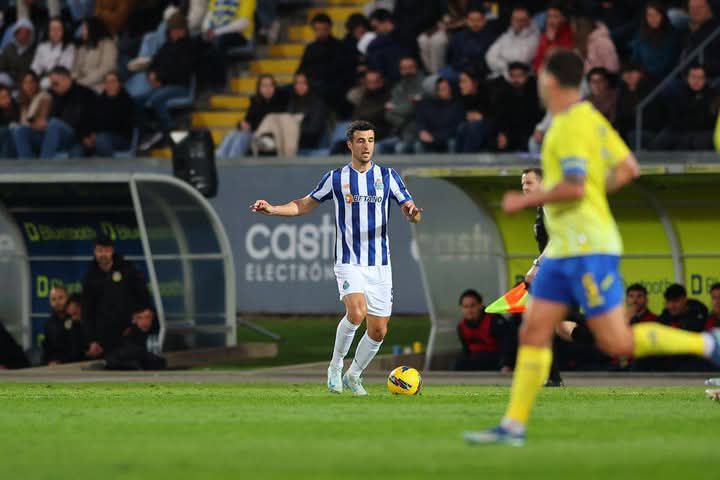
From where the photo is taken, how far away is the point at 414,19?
24.2 m

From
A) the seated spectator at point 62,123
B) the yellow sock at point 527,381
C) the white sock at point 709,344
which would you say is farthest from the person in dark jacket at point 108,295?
the yellow sock at point 527,381

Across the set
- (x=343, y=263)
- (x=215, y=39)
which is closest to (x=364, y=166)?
(x=343, y=263)

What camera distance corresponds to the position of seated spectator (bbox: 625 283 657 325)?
17.6 m

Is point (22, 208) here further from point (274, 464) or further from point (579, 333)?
point (274, 464)

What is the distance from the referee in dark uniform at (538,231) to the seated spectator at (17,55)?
566 inches

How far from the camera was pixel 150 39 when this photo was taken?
2705cm

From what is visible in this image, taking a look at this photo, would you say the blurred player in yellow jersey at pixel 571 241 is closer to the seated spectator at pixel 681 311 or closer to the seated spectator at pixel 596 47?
the seated spectator at pixel 681 311

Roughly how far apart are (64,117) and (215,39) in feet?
9.30

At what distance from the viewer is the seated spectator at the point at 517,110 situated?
2162cm

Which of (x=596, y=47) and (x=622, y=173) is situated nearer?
(x=622, y=173)

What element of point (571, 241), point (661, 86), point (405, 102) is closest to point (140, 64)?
Answer: point (405, 102)

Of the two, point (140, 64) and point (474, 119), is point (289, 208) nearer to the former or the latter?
point (474, 119)

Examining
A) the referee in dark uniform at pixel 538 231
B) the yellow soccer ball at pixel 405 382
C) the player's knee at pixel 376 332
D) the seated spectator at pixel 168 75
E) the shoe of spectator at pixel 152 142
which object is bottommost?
the yellow soccer ball at pixel 405 382

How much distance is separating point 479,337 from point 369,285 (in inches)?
207
